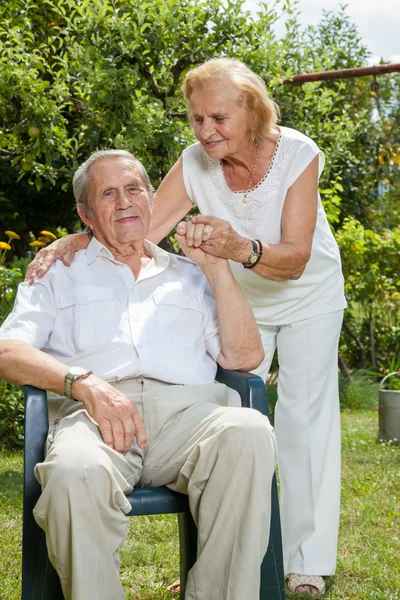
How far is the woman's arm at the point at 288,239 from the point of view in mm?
2506

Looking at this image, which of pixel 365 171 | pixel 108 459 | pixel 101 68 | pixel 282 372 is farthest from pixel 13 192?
pixel 108 459

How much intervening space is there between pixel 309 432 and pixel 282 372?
0.78ft

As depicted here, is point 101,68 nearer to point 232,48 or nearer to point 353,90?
point 232,48

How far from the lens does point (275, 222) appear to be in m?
2.87

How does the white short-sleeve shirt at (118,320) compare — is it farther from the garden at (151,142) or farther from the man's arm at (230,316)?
the garden at (151,142)

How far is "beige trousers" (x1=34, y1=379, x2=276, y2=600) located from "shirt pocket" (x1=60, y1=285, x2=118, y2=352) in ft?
0.88

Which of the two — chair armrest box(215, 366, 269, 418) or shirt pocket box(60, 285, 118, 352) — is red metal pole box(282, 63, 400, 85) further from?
chair armrest box(215, 366, 269, 418)

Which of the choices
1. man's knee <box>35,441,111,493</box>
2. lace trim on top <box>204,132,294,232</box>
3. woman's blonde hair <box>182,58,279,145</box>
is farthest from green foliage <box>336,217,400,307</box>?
man's knee <box>35,441,111,493</box>

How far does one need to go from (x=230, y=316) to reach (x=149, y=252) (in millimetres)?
431

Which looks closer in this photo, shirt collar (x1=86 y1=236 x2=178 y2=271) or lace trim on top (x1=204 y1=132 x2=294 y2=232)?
shirt collar (x1=86 y1=236 x2=178 y2=271)

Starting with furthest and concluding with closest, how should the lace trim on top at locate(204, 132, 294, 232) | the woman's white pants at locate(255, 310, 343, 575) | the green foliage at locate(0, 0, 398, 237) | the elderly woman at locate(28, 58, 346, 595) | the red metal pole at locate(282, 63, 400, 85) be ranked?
the red metal pole at locate(282, 63, 400, 85) < the green foliage at locate(0, 0, 398, 237) < the woman's white pants at locate(255, 310, 343, 575) < the lace trim on top at locate(204, 132, 294, 232) < the elderly woman at locate(28, 58, 346, 595)

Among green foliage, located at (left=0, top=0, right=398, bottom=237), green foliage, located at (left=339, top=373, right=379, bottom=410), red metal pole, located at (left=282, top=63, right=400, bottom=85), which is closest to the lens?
green foliage, located at (left=0, top=0, right=398, bottom=237)

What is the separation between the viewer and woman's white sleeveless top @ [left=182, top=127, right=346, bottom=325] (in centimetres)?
285

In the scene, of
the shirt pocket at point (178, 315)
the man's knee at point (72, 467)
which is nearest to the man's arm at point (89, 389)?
the man's knee at point (72, 467)
